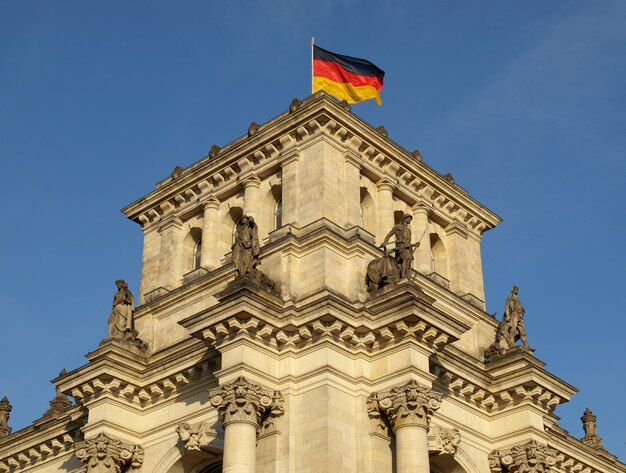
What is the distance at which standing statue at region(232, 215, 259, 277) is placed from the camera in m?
30.4

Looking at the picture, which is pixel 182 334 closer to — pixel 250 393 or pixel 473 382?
pixel 250 393

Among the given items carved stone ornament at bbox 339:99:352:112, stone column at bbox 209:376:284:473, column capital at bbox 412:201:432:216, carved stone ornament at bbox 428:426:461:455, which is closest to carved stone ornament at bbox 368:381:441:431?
carved stone ornament at bbox 428:426:461:455

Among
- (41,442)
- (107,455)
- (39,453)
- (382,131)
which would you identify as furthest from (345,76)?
(39,453)

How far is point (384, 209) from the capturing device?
35.6 m

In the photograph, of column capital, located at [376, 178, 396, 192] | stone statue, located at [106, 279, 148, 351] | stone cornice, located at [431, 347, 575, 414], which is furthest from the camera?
column capital, located at [376, 178, 396, 192]

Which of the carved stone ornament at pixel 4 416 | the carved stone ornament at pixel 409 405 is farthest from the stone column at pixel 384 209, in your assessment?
the carved stone ornament at pixel 4 416

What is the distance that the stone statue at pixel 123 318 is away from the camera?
111ft

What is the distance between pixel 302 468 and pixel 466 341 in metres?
10.2

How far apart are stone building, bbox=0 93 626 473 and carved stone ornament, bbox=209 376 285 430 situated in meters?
0.04

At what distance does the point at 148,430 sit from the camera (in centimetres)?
3216

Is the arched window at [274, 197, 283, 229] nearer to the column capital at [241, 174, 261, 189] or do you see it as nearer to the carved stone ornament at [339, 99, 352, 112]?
the column capital at [241, 174, 261, 189]

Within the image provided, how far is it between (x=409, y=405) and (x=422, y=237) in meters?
10.0

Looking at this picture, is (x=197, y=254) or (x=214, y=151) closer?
(x=197, y=254)

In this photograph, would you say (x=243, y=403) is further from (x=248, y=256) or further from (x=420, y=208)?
(x=420, y=208)
